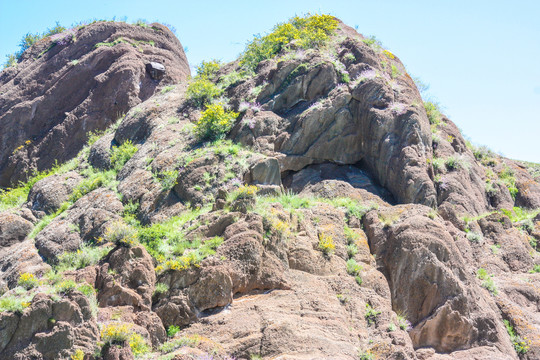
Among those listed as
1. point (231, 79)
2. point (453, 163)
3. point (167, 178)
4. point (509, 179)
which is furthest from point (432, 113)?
point (167, 178)

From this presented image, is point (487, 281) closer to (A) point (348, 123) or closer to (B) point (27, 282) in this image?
(A) point (348, 123)

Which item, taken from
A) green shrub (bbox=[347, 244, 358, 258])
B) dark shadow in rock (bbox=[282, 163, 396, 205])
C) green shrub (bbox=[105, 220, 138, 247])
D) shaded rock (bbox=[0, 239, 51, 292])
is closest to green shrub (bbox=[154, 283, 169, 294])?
green shrub (bbox=[105, 220, 138, 247])

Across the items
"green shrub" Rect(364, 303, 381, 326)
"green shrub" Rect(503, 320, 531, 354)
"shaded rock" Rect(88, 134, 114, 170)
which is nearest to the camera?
"green shrub" Rect(364, 303, 381, 326)

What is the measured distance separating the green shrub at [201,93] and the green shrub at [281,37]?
2087mm

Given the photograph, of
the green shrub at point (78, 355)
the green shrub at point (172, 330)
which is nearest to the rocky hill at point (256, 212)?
the green shrub at point (172, 330)

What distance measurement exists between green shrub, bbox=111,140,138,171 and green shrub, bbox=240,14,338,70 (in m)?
6.24

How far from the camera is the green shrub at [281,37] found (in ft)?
78.7

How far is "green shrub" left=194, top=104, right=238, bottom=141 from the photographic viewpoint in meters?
19.9

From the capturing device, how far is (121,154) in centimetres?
2070

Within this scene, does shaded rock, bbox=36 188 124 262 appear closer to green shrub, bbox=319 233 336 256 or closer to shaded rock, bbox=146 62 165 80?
green shrub, bbox=319 233 336 256

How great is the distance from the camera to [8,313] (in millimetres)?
9867

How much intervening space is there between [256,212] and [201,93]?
10.1 m

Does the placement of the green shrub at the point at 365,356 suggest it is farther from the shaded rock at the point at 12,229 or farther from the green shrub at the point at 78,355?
the shaded rock at the point at 12,229

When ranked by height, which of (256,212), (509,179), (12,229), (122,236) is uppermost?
(509,179)
